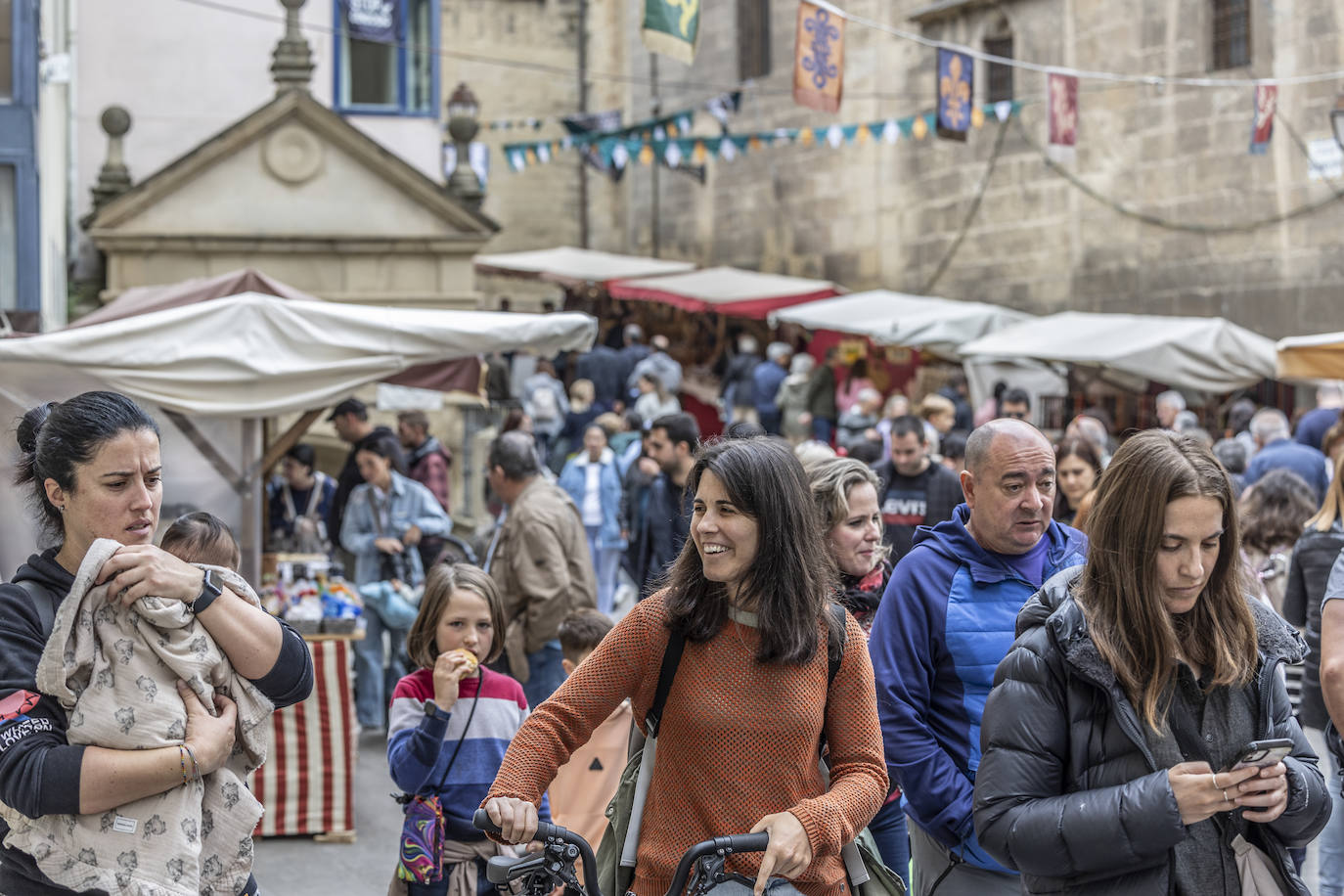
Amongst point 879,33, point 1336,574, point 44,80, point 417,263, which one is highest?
point 879,33

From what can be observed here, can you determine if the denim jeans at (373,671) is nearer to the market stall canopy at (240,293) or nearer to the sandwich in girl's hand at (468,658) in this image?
the market stall canopy at (240,293)

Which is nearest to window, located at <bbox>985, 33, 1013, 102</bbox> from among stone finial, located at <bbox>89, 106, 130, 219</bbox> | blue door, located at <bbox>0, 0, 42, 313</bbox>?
stone finial, located at <bbox>89, 106, 130, 219</bbox>

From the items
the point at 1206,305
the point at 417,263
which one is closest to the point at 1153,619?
the point at 417,263

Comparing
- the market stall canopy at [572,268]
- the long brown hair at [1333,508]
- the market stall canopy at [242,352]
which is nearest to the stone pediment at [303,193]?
the market stall canopy at [242,352]

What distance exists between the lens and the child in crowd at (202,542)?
462cm

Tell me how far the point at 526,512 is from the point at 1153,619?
494 cm

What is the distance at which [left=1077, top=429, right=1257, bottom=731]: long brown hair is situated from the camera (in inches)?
117

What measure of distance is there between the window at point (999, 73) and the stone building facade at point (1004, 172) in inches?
3.0

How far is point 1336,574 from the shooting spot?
Result: 13.1 feet

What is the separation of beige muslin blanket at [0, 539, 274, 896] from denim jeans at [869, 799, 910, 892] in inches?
89.8

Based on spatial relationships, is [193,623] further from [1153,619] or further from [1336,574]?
[1336,574]

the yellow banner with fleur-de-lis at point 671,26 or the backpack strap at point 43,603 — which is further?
the yellow banner with fleur-de-lis at point 671,26

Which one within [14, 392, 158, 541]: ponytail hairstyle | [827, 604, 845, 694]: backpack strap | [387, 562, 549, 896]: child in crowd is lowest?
[387, 562, 549, 896]: child in crowd

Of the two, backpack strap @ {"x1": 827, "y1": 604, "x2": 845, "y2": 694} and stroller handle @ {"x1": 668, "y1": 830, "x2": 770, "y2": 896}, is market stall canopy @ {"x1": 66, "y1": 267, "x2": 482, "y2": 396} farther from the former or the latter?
stroller handle @ {"x1": 668, "y1": 830, "x2": 770, "y2": 896}
